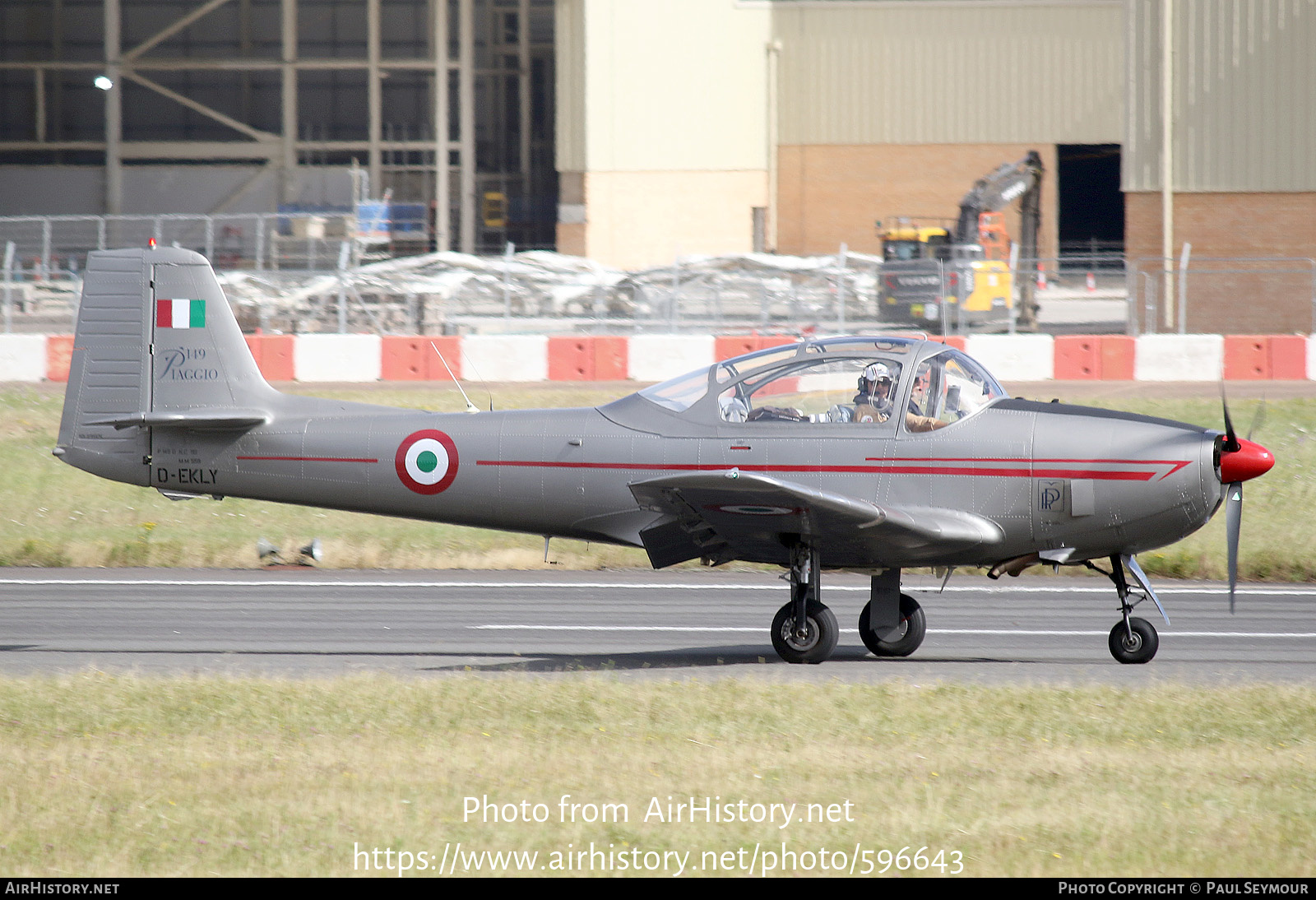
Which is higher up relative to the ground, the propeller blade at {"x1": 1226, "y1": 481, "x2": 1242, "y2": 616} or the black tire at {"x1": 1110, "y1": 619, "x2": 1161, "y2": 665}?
the propeller blade at {"x1": 1226, "y1": 481, "x2": 1242, "y2": 616}

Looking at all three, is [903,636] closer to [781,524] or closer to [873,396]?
[781,524]

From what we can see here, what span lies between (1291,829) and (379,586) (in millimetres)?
9176

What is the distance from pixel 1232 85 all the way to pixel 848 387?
25259mm

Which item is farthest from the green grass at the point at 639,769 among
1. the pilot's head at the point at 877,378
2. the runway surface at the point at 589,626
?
the pilot's head at the point at 877,378

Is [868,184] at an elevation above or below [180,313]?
above

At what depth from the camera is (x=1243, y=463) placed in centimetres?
898

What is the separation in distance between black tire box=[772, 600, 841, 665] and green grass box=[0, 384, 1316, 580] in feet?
17.5

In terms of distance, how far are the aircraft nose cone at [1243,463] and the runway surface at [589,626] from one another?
1.28 meters

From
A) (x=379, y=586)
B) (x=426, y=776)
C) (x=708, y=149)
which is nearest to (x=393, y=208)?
(x=708, y=149)

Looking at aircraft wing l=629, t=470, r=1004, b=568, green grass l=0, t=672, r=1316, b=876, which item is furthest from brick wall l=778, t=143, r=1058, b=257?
green grass l=0, t=672, r=1316, b=876

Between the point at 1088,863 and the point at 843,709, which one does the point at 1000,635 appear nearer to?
the point at 843,709

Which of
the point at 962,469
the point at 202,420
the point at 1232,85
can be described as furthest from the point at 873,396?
the point at 1232,85

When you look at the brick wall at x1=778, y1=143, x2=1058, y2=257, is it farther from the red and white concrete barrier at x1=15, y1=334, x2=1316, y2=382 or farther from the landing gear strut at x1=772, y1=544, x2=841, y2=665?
the landing gear strut at x1=772, y1=544, x2=841, y2=665

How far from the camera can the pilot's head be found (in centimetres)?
944
